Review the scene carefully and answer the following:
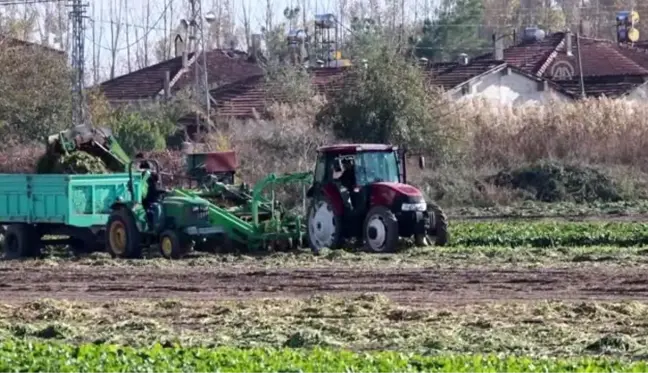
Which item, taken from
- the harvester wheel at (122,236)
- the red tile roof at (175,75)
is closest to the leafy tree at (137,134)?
the red tile roof at (175,75)

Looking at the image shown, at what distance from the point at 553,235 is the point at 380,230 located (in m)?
4.10

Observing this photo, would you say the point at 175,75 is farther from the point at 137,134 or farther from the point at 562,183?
the point at 562,183

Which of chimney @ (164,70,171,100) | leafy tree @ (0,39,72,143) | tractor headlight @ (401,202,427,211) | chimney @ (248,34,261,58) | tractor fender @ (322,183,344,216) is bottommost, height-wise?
tractor headlight @ (401,202,427,211)

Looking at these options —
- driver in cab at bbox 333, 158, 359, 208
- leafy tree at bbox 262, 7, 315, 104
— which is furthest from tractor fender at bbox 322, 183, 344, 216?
leafy tree at bbox 262, 7, 315, 104

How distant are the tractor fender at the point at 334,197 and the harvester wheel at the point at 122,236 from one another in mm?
3757

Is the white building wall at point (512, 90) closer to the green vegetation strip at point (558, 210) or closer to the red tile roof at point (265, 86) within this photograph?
the red tile roof at point (265, 86)

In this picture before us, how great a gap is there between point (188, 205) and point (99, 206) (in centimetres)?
228

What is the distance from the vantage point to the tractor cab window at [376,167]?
1023 inches

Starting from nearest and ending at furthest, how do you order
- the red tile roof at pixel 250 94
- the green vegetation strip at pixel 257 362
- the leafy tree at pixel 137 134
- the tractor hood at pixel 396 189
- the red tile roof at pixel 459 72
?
the green vegetation strip at pixel 257 362
the tractor hood at pixel 396 189
the leafy tree at pixel 137 134
the red tile roof at pixel 250 94
the red tile roof at pixel 459 72

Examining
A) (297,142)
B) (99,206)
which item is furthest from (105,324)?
(297,142)

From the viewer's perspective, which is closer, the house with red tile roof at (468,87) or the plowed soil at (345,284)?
the plowed soil at (345,284)

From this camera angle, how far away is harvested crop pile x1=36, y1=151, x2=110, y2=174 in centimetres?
Result: 2894

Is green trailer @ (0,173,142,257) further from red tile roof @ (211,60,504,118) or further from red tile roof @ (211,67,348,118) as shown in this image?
red tile roof @ (211,60,504,118)

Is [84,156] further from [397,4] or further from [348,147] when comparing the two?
[397,4]
